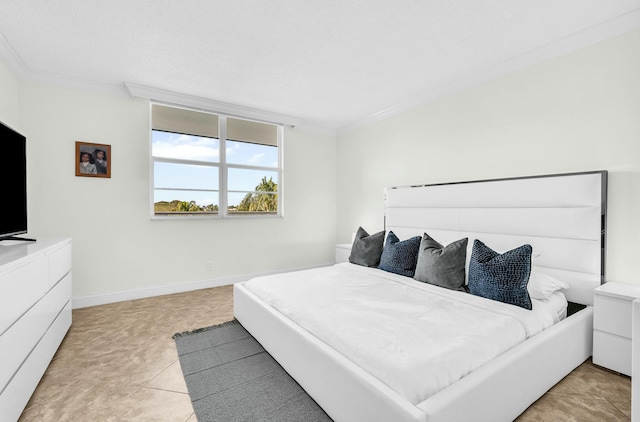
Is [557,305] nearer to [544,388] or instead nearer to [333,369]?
[544,388]

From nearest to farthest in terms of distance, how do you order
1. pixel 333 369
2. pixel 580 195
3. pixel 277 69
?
pixel 333 369 → pixel 580 195 → pixel 277 69

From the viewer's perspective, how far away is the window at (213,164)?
3.81 m

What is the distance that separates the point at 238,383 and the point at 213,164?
3046 millimetres

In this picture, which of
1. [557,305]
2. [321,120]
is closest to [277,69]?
[321,120]

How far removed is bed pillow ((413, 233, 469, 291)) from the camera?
8.06 feet

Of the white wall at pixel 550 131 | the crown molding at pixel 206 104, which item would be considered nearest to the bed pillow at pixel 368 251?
the white wall at pixel 550 131

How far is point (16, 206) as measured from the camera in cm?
222

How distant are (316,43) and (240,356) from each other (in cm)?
264

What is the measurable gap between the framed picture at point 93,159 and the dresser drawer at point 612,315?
189 inches

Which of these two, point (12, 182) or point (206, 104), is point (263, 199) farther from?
point (12, 182)

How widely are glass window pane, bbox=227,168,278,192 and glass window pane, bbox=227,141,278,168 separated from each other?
0.13 metres

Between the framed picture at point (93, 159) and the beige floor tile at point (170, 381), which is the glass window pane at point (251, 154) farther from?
the beige floor tile at point (170, 381)

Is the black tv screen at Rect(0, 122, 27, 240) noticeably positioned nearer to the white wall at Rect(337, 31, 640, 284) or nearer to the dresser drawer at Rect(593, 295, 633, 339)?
the white wall at Rect(337, 31, 640, 284)

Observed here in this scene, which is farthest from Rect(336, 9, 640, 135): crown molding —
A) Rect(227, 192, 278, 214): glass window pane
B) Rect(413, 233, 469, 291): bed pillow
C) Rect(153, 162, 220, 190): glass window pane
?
Rect(153, 162, 220, 190): glass window pane
